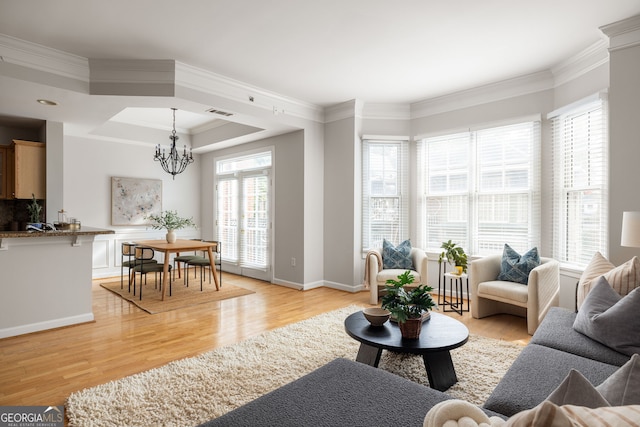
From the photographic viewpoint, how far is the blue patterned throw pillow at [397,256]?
5039 mm

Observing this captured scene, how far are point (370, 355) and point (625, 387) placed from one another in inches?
73.1

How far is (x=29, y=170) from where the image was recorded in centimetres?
499

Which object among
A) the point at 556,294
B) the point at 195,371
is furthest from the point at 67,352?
the point at 556,294

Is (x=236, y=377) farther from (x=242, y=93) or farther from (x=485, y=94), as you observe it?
(x=485, y=94)

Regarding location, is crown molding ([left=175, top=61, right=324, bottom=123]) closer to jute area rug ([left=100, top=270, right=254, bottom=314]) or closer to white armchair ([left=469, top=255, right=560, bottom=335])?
jute area rug ([left=100, top=270, right=254, bottom=314])

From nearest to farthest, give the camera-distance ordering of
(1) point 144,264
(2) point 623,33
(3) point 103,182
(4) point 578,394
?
1. (4) point 578,394
2. (2) point 623,33
3. (1) point 144,264
4. (3) point 103,182

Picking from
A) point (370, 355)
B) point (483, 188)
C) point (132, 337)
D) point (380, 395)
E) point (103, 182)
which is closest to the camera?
point (380, 395)

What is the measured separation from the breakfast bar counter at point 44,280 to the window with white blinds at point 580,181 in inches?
212

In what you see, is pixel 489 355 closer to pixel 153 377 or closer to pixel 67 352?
pixel 153 377

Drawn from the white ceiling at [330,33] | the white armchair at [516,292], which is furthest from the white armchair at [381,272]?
the white ceiling at [330,33]

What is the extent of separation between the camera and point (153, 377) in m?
2.68

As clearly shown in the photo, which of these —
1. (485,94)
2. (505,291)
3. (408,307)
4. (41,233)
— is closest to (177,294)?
(41,233)

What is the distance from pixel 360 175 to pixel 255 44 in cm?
262

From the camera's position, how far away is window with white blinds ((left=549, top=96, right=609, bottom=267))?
3709 millimetres
